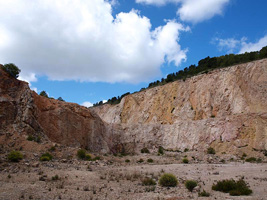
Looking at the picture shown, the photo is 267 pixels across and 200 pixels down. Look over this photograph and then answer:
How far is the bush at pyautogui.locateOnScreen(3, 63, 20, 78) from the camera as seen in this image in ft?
81.3

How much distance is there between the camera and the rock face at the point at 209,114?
2877 centimetres

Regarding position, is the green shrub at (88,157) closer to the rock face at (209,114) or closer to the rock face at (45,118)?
the rock face at (45,118)

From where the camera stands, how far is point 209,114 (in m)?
35.7

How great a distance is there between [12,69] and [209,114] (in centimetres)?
2794

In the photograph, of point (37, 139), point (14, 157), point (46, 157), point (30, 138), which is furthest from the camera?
→ point (37, 139)

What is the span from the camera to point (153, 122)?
1729 inches

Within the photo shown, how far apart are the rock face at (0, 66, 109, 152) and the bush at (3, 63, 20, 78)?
2.24 ft

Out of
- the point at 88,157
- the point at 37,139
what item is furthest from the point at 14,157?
the point at 88,157

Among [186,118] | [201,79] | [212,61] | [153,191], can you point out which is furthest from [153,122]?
[153,191]

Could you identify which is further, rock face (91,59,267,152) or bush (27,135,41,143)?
rock face (91,59,267,152)

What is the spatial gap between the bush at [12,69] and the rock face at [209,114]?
18.2 metres

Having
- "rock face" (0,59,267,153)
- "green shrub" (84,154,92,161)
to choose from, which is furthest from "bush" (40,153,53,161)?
"rock face" (0,59,267,153)

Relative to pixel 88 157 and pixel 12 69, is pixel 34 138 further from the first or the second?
pixel 12 69

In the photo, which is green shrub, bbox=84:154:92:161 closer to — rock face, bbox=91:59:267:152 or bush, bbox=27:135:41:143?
bush, bbox=27:135:41:143
